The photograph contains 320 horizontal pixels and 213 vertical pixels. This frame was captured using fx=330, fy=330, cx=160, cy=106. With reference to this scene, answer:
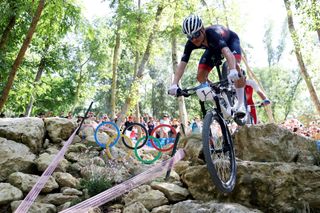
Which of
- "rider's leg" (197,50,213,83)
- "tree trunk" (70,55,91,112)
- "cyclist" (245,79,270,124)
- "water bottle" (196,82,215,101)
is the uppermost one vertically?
"tree trunk" (70,55,91,112)

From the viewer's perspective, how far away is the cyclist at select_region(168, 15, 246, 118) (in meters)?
4.48

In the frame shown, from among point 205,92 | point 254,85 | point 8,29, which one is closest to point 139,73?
point 8,29

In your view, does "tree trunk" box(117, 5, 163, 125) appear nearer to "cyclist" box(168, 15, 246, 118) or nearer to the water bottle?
"cyclist" box(168, 15, 246, 118)

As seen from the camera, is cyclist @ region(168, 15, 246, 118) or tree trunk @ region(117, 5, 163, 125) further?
tree trunk @ region(117, 5, 163, 125)

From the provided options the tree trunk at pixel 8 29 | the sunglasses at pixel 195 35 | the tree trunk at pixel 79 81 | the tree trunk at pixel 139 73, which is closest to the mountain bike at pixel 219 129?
the sunglasses at pixel 195 35

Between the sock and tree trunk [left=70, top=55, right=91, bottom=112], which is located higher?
tree trunk [left=70, top=55, right=91, bottom=112]

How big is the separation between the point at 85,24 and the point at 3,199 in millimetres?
5429

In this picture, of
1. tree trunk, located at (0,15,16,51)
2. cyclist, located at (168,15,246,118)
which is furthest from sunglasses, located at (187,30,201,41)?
tree trunk, located at (0,15,16,51)

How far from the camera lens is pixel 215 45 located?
4.82 m

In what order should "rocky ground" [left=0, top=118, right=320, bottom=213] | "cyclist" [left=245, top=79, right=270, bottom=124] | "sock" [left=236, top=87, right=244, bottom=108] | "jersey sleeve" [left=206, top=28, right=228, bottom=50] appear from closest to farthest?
1. "jersey sleeve" [left=206, top=28, right=228, bottom=50]
2. "sock" [left=236, top=87, right=244, bottom=108]
3. "rocky ground" [left=0, top=118, right=320, bottom=213]
4. "cyclist" [left=245, top=79, right=270, bottom=124]

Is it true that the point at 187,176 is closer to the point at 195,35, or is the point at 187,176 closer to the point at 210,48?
the point at 210,48

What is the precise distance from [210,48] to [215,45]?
6.8 inches

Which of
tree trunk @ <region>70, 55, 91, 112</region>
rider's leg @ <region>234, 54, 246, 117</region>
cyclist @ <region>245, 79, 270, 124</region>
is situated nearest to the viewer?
rider's leg @ <region>234, 54, 246, 117</region>

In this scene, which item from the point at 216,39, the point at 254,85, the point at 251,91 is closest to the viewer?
the point at 216,39
